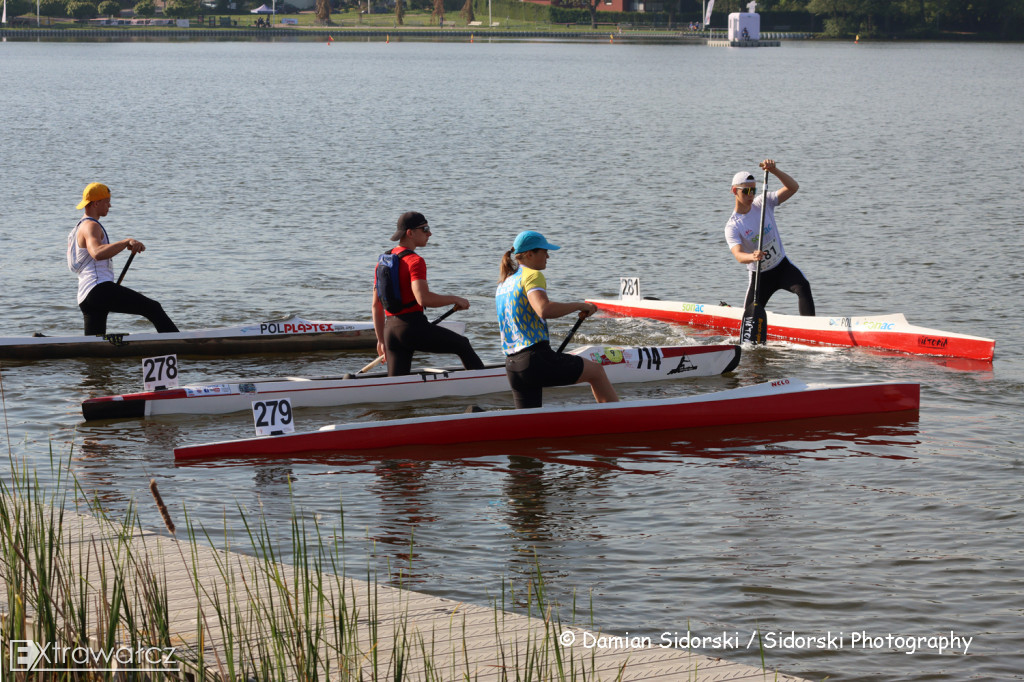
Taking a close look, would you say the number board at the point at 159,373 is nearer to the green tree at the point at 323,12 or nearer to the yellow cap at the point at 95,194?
the yellow cap at the point at 95,194

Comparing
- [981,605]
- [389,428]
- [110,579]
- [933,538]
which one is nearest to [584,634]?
[110,579]

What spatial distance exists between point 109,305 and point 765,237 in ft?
23.9

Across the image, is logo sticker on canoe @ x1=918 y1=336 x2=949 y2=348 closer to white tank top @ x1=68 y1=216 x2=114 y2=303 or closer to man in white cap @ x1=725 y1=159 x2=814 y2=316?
man in white cap @ x1=725 y1=159 x2=814 y2=316

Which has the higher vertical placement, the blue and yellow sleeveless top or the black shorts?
the blue and yellow sleeveless top

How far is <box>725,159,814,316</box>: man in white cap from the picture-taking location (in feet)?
42.4

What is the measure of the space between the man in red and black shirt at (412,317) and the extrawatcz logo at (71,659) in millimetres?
5658

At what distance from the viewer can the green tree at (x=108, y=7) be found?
144 m

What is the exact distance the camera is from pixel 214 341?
45.8ft

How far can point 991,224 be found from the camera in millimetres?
24891

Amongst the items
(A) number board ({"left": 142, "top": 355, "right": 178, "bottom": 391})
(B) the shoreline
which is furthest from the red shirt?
(B) the shoreline

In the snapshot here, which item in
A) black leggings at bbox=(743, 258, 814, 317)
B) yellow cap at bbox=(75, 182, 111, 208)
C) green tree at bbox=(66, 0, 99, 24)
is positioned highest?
green tree at bbox=(66, 0, 99, 24)

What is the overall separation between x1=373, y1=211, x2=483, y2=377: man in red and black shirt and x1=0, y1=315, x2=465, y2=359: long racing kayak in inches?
104

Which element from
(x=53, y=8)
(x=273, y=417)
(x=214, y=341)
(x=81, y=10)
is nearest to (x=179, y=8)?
(x=81, y=10)

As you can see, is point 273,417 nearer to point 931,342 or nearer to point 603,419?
point 603,419
